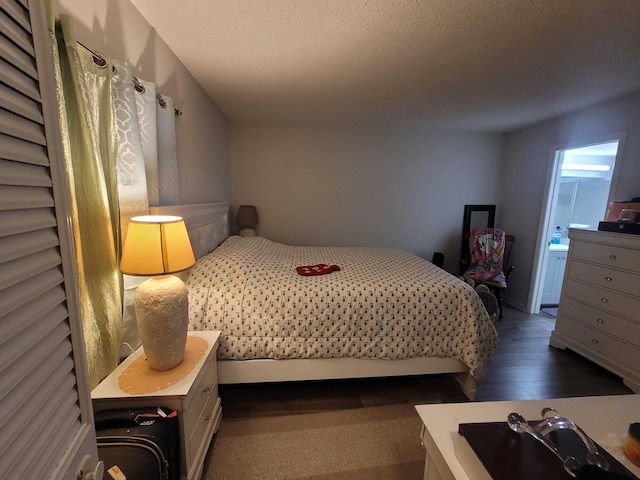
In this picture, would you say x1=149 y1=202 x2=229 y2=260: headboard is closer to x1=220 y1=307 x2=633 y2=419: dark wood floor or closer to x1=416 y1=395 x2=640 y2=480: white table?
x1=220 y1=307 x2=633 y2=419: dark wood floor

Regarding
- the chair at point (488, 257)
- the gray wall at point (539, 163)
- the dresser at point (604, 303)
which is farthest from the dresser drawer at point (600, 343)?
the gray wall at point (539, 163)

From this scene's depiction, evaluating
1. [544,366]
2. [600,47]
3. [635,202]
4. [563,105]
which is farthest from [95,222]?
[563,105]

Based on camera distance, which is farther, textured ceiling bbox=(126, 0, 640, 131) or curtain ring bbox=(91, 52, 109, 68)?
textured ceiling bbox=(126, 0, 640, 131)

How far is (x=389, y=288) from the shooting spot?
1.81m

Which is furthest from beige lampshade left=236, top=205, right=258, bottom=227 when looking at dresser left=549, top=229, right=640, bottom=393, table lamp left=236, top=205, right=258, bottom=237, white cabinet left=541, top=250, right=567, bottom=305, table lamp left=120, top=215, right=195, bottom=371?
white cabinet left=541, top=250, right=567, bottom=305

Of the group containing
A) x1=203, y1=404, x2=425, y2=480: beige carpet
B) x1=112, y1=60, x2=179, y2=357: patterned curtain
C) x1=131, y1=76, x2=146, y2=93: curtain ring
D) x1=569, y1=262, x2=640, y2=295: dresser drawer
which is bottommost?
x1=203, y1=404, x2=425, y2=480: beige carpet

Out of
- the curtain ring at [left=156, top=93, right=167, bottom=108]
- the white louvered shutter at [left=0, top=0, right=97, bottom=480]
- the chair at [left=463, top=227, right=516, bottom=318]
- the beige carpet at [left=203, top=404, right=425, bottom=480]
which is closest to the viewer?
the white louvered shutter at [left=0, top=0, right=97, bottom=480]

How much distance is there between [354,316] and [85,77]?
1708 millimetres

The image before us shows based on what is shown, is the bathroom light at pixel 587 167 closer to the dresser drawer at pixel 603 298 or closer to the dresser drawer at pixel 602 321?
the dresser drawer at pixel 603 298

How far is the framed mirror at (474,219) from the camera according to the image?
382 centimetres

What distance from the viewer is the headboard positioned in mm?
1710

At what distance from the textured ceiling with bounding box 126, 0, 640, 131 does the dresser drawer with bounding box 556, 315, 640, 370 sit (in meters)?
2.01

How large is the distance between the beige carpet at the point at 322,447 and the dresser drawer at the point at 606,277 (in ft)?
6.15

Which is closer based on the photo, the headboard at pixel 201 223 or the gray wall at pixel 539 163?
the headboard at pixel 201 223
